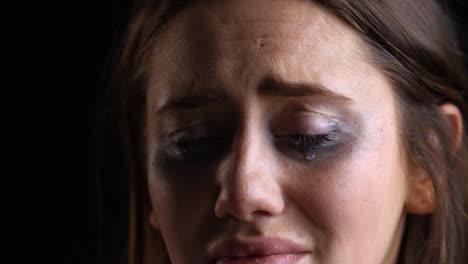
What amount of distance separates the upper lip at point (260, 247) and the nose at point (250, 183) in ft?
0.21

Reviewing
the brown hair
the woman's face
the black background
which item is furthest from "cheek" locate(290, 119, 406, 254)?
the black background

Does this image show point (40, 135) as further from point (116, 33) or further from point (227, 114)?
point (227, 114)

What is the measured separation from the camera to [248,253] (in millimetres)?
1743

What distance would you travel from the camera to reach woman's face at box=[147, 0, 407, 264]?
68.5 inches

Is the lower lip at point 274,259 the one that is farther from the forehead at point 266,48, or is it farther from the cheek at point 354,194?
the forehead at point 266,48

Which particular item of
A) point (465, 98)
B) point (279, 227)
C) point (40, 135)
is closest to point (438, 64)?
point (465, 98)

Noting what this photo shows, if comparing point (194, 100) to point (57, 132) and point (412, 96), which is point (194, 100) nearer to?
point (412, 96)

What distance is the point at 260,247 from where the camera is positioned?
173cm

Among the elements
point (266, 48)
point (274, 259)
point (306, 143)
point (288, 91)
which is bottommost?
point (274, 259)

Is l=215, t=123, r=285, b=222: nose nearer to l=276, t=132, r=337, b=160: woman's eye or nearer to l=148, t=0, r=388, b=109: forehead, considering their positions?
l=276, t=132, r=337, b=160: woman's eye

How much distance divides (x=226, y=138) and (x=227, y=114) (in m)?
0.07

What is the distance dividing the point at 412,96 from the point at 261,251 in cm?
65

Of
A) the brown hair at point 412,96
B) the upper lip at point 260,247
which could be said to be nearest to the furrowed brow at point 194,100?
the brown hair at point 412,96

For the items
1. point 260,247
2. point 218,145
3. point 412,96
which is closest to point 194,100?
point 218,145
